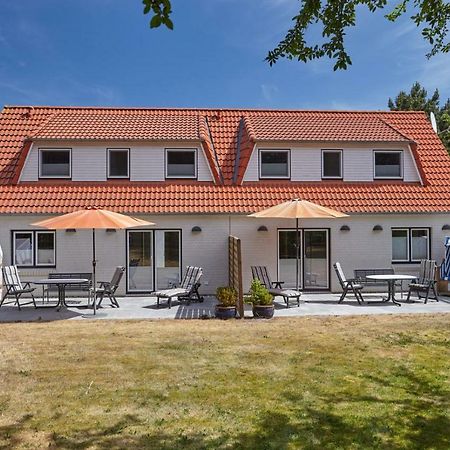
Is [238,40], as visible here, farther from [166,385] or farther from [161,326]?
[166,385]

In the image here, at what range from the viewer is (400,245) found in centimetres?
1886

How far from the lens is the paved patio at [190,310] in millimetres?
14051

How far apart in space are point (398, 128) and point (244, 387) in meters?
18.1

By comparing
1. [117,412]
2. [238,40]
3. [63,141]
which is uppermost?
[238,40]

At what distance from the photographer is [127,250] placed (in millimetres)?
17891

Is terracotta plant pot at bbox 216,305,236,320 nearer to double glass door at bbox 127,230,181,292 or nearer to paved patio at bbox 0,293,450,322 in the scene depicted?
paved patio at bbox 0,293,450,322

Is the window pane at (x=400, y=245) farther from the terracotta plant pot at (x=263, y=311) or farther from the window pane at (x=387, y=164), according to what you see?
the terracotta plant pot at (x=263, y=311)

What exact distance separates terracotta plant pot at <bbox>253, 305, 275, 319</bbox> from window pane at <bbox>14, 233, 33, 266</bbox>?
28.2ft

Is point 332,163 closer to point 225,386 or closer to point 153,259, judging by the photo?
point 153,259

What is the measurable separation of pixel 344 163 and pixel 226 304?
358 inches

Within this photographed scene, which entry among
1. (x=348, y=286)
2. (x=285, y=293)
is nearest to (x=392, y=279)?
(x=348, y=286)

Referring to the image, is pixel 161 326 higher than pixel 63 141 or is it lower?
lower

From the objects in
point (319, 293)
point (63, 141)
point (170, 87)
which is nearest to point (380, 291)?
point (319, 293)

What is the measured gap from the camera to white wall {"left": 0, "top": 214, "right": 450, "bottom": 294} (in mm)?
17609
